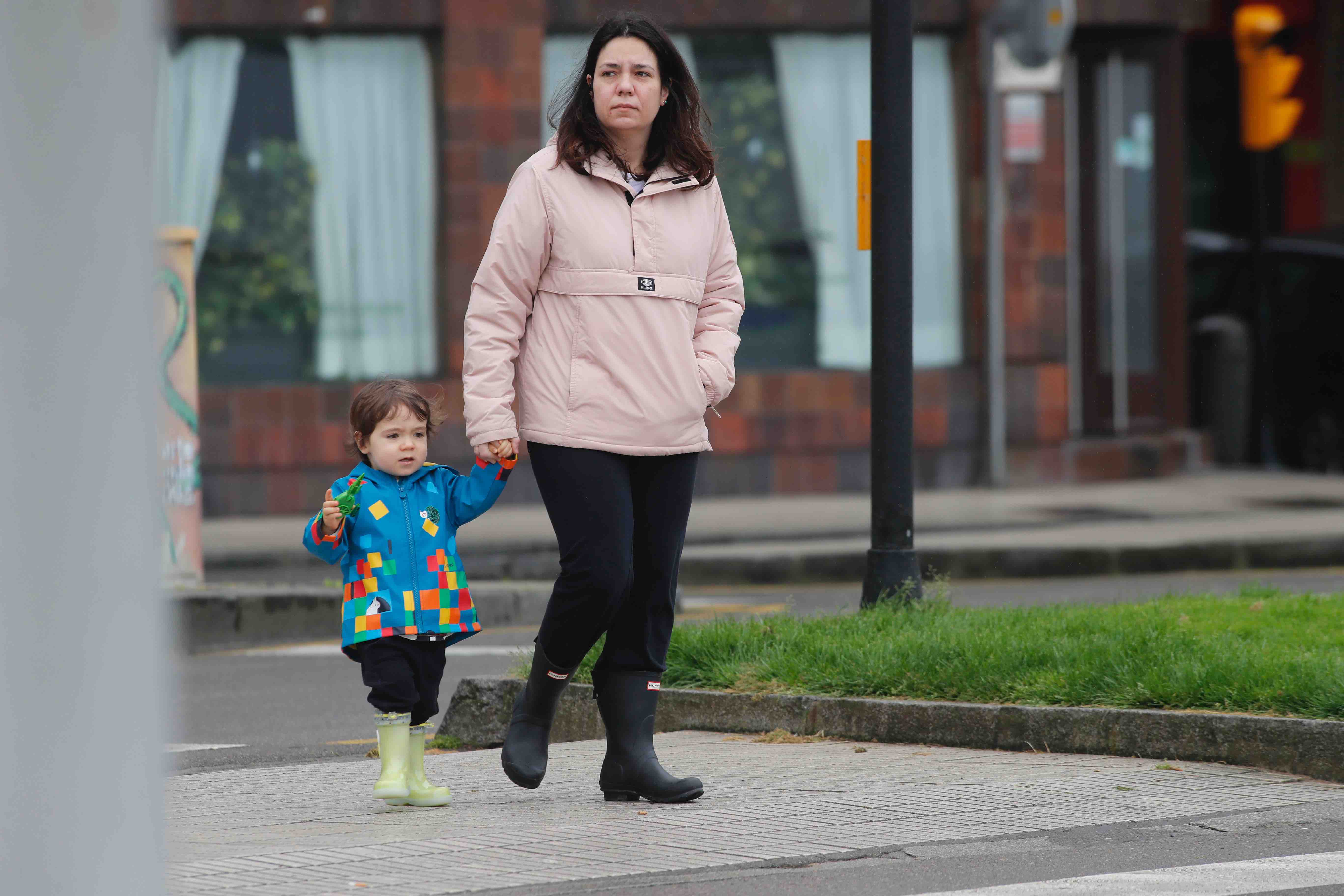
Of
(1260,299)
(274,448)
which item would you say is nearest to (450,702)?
(274,448)

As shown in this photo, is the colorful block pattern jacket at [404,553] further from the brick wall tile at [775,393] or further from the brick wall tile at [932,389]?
the brick wall tile at [932,389]

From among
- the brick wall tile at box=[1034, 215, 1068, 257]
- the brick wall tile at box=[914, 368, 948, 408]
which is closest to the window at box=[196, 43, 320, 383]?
the brick wall tile at box=[914, 368, 948, 408]

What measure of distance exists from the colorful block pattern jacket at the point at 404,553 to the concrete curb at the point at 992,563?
6927 mm

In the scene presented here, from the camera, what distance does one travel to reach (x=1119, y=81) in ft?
55.6

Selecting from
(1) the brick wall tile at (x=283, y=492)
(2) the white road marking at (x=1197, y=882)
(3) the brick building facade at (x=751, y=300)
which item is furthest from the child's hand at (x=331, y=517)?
(1) the brick wall tile at (x=283, y=492)

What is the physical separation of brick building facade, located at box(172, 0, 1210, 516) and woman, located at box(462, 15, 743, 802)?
33.1 feet

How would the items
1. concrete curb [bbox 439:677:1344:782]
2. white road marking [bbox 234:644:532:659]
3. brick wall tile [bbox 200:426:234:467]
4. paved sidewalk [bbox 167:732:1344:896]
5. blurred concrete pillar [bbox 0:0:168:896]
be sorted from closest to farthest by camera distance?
1. blurred concrete pillar [bbox 0:0:168:896]
2. paved sidewalk [bbox 167:732:1344:896]
3. concrete curb [bbox 439:677:1344:782]
4. white road marking [bbox 234:644:532:659]
5. brick wall tile [bbox 200:426:234:467]

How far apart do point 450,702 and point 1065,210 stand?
10.6 metres

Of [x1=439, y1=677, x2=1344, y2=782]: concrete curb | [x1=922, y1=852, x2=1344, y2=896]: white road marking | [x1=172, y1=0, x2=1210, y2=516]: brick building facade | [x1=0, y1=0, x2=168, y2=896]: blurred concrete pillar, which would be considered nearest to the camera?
[x1=0, y1=0, x2=168, y2=896]: blurred concrete pillar

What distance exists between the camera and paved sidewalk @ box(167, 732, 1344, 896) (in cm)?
393

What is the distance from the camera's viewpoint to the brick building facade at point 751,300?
1491 centimetres

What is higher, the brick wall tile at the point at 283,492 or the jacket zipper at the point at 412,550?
the jacket zipper at the point at 412,550

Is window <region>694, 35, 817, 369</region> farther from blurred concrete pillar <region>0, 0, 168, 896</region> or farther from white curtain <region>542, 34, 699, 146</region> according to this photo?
blurred concrete pillar <region>0, 0, 168, 896</region>

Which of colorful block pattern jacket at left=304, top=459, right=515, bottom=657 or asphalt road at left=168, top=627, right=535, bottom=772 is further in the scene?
asphalt road at left=168, top=627, right=535, bottom=772
